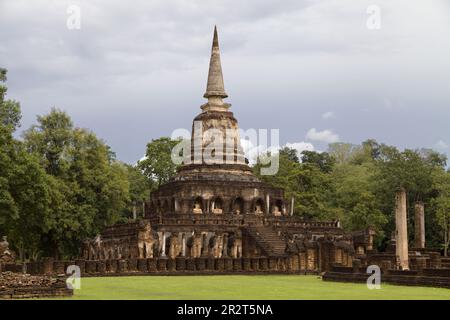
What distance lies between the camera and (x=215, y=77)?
60938 mm

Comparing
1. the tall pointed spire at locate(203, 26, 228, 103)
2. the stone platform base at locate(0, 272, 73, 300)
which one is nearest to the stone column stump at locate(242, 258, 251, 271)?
the stone platform base at locate(0, 272, 73, 300)

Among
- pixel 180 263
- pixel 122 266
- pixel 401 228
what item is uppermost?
pixel 401 228

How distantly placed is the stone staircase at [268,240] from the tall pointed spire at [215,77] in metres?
14.4

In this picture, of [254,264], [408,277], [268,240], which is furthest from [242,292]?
[268,240]

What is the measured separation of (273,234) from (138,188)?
30711 mm

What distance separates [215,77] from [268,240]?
57.0 ft

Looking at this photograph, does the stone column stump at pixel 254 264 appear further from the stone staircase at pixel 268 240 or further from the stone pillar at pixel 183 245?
the stone pillar at pixel 183 245

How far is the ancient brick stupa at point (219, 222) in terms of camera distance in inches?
1748

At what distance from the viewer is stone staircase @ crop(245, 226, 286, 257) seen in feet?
150

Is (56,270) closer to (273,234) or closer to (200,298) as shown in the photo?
(273,234)

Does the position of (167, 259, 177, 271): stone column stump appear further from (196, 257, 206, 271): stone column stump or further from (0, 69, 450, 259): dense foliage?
(0, 69, 450, 259): dense foliage

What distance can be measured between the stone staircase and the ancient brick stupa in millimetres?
54

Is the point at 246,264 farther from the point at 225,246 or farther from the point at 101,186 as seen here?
the point at 101,186

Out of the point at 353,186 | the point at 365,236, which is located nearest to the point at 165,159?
the point at 353,186
